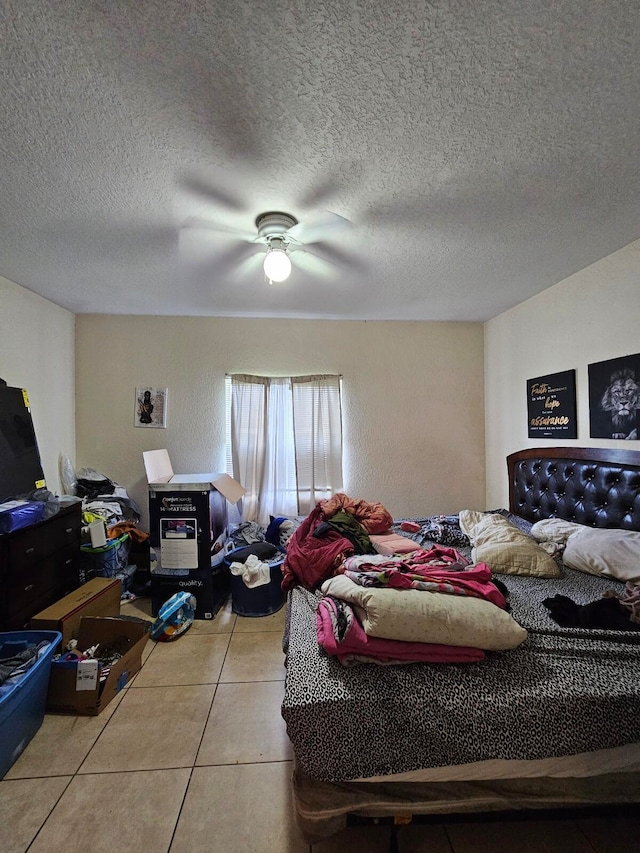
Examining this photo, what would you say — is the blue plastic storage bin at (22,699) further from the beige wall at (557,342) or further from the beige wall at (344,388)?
the beige wall at (557,342)

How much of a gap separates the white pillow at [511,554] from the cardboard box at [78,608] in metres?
2.31

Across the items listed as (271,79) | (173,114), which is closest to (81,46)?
(173,114)

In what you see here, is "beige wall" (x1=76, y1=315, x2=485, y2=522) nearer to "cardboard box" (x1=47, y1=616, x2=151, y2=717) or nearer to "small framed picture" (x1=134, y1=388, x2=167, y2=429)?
"small framed picture" (x1=134, y1=388, x2=167, y2=429)

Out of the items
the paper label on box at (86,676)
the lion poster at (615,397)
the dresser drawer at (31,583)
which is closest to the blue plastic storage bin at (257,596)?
the paper label on box at (86,676)

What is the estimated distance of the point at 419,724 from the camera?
1.06m

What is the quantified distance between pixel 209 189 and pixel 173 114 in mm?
382

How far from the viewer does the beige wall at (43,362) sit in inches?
103

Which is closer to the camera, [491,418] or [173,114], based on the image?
[173,114]

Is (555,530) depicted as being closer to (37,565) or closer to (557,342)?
Answer: (557,342)

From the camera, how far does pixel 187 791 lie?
136 cm

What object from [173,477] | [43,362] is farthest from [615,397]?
[43,362]

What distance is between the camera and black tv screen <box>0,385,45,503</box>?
2418mm

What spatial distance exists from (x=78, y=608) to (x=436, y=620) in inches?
80.3

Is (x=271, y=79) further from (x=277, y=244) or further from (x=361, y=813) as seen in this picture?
(x=361, y=813)
